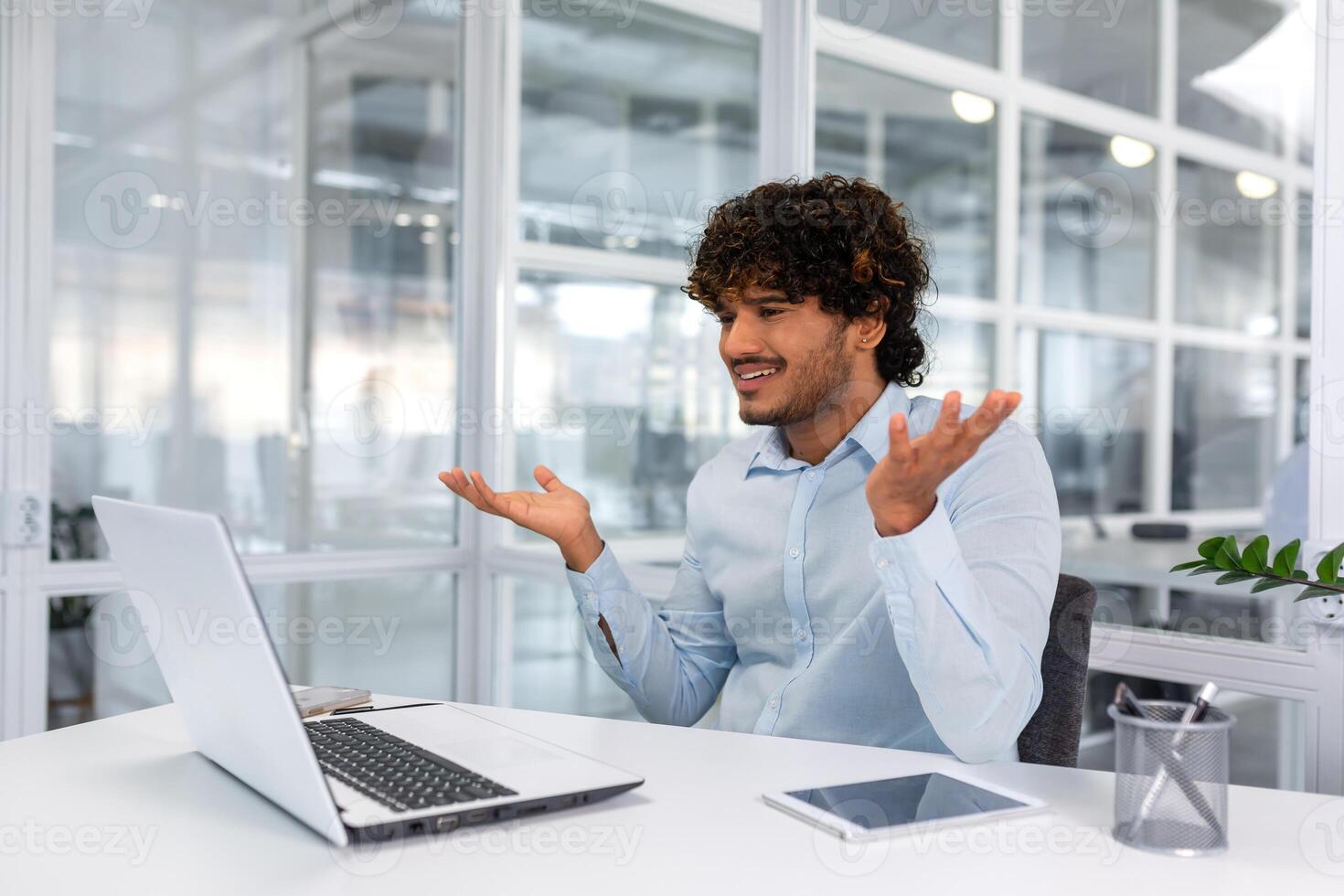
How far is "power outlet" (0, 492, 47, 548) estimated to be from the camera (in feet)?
8.45

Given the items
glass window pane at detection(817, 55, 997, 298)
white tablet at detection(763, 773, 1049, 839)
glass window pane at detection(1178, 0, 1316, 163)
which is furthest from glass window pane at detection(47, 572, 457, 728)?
glass window pane at detection(1178, 0, 1316, 163)


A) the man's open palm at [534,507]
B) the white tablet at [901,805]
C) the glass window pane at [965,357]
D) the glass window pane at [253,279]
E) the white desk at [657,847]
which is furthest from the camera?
the glass window pane at [965,357]

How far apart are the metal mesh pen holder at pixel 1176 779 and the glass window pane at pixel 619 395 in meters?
2.08

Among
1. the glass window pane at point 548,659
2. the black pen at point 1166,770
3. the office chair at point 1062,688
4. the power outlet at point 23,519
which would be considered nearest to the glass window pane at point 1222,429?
the glass window pane at point 548,659

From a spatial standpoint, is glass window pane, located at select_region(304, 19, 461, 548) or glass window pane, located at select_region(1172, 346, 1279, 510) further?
glass window pane, located at select_region(1172, 346, 1279, 510)

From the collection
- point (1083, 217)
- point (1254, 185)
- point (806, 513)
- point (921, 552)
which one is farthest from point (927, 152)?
point (921, 552)

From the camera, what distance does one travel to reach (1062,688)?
1332mm

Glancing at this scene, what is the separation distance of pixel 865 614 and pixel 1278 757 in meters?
0.82

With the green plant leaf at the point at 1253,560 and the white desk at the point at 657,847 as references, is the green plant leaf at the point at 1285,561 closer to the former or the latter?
the green plant leaf at the point at 1253,560

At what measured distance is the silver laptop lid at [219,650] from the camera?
2.75 ft

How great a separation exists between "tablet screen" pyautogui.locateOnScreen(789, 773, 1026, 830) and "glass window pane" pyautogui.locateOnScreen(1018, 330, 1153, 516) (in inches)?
80.3

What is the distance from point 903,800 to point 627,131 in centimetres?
250

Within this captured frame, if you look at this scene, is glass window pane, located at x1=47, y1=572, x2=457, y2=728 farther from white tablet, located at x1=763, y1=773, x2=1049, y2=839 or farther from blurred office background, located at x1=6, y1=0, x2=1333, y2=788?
white tablet, located at x1=763, y1=773, x2=1049, y2=839

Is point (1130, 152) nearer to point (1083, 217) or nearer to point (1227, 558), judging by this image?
point (1083, 217)
